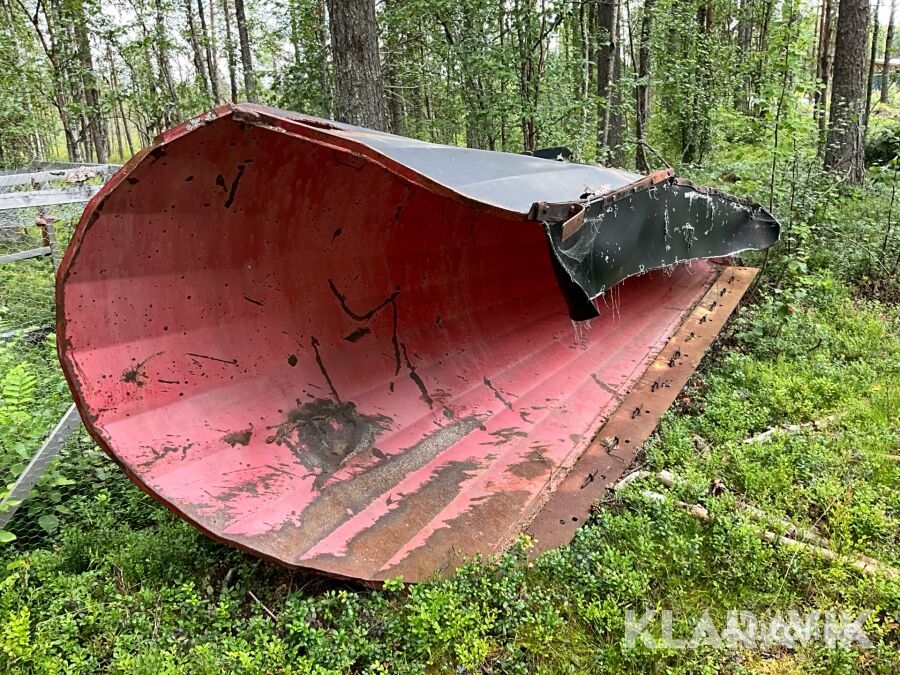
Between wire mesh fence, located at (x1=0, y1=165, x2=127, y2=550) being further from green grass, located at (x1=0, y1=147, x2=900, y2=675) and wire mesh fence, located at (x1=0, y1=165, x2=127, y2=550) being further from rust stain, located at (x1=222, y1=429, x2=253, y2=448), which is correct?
rust stain, located at (x1=222, y1=429, x2=253, y2=448)

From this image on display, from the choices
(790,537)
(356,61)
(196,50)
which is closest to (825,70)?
(356,61)

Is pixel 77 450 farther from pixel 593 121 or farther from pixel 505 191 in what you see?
pixel 593 121

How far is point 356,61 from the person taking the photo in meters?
5.25

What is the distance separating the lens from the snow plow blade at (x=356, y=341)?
1.97 metres

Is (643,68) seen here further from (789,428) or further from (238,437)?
(238,437)

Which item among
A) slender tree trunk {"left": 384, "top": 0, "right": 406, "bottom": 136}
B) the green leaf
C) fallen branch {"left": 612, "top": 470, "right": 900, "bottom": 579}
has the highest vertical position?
slender tree trunk {"left": 384, "top": 0, "right": 406, "bottom": 136}

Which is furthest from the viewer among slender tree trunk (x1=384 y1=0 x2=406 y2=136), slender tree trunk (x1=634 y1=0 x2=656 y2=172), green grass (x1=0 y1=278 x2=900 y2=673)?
slender tree trunk (x1=384 y1=0 x2=406 y2=136)

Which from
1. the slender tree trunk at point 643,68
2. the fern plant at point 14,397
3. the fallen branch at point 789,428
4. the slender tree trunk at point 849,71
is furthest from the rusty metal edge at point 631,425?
the slender tree trunk at point 643,68

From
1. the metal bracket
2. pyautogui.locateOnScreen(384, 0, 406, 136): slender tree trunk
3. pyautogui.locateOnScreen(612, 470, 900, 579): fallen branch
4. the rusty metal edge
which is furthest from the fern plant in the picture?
pyautogui.locateOnScreen(384, 0, 406, 136): slender tree trunk

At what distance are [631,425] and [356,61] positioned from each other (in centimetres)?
416

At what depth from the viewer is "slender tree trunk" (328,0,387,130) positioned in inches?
202

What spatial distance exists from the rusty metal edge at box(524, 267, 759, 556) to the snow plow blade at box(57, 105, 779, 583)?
15 mm

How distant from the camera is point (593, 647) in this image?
1.86 meters

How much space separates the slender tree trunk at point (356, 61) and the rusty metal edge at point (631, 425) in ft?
11.4
